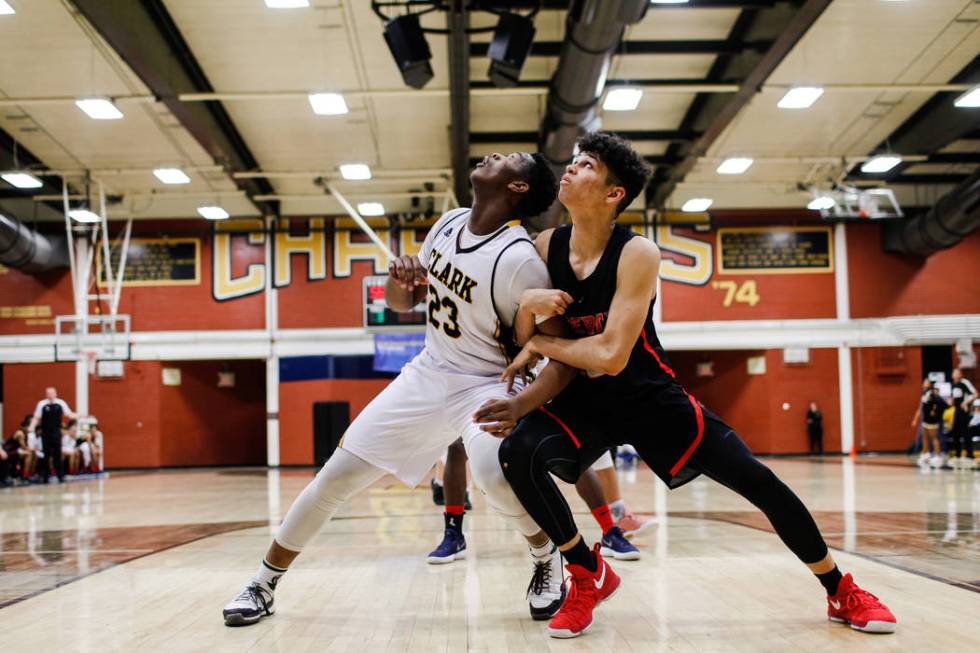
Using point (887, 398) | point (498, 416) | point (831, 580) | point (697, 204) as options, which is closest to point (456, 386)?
point (498, 416)

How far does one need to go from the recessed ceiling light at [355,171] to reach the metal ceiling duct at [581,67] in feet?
11.2

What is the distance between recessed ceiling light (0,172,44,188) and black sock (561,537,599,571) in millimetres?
13652

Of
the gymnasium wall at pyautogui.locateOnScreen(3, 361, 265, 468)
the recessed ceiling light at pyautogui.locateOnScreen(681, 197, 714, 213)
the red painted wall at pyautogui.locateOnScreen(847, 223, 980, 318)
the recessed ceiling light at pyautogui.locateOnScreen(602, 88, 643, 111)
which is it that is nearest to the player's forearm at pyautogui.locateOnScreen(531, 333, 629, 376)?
the recessed ceiling light at pyautogui.locateOnScreen(602, 88, 643, 111)

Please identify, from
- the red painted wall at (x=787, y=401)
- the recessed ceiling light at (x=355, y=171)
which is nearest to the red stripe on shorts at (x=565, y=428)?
the recessed ceiling light at (x=355, y=171)

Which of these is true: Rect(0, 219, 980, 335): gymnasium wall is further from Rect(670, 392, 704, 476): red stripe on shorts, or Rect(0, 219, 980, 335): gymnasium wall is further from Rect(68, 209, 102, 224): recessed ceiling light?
Rect(670, 392, 704, 476): red stripe on shorts

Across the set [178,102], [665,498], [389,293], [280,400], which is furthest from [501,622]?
[280,400]

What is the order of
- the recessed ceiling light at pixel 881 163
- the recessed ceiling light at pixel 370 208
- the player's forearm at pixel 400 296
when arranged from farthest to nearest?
the recessed ceiling light at pixel 370 208
the recessed ceiling light at pixel 881 163
the player's forearm at pixel 400 296

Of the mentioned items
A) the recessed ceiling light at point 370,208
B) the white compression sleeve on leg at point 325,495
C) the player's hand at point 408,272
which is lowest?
the white compression sleeve on leg at point 325,495

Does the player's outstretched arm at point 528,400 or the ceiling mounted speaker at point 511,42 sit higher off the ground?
the ceiling mounted speaker at point 511,42

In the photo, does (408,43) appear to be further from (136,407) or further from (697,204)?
(136,407)

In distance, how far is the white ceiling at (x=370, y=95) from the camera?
34.8 ft

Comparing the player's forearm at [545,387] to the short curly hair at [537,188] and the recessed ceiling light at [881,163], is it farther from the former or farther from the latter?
the recessed ceiling light at [881,163]

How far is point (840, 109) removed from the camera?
1361 centimetres

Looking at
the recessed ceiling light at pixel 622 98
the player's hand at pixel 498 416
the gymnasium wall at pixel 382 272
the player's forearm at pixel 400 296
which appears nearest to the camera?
the player's hand at pixel 498 416
